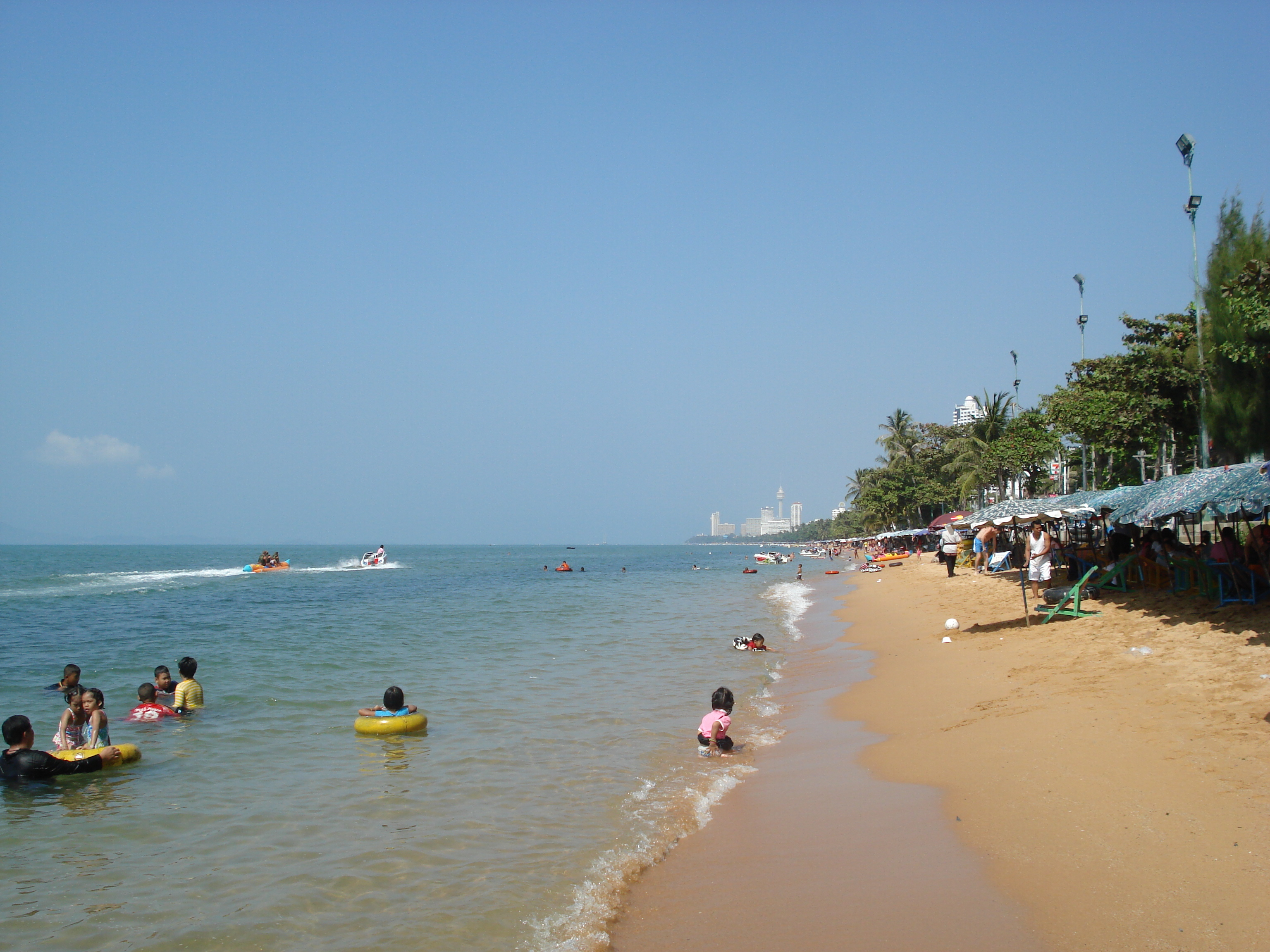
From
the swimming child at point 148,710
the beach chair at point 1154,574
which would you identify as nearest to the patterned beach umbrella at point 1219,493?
the beach chair at point 1154,574

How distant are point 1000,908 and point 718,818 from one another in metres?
2.58

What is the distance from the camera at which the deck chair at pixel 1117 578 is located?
14406 mm

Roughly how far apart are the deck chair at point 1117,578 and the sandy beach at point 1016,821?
3670mm

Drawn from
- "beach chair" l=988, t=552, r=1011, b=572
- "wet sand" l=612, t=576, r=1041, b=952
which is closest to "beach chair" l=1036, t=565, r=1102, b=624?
"wet sand" l=612, t=576, r=1041, b=952

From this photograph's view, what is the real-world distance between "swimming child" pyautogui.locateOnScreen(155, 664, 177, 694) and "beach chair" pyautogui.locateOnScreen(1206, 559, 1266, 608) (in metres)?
15.1

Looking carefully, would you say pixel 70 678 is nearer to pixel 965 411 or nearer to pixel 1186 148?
pixel 1186 148

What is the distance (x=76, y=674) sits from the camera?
9.75 metres

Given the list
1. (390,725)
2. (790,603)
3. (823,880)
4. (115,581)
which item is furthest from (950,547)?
(115,581)

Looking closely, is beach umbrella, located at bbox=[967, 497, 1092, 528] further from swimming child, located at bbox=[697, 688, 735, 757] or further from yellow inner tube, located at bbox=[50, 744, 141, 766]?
yellow inner tube, located at bbox=[50, 744, 141, 766]

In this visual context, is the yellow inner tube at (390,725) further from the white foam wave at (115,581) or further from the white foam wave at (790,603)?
the white foam wave at (115,581)

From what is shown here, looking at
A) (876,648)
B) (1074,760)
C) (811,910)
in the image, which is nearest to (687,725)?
(1074,760)

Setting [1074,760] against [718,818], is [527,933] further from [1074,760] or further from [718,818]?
[1074,760]

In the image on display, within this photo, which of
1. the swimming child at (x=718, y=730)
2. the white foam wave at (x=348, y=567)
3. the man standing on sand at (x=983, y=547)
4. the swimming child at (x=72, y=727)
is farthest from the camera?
the white foam wave at (x=348, y=567)

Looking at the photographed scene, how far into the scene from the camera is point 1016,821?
5.63 metres
